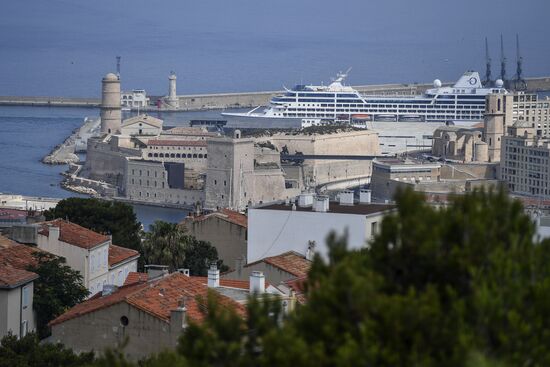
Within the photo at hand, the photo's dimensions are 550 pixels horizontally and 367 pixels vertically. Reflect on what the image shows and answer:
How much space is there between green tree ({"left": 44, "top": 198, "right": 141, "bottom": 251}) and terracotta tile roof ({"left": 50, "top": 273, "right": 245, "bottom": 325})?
19.7 ft

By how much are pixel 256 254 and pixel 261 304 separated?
21.9 feet

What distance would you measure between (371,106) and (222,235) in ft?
133

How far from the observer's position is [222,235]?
15227 millimetres

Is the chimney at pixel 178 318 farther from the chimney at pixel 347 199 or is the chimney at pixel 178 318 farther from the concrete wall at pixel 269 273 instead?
the chimney at pixel 347 199

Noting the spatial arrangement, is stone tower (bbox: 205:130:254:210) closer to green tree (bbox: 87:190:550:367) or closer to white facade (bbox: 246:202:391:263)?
white facade (bbox: 246:202:391:263)

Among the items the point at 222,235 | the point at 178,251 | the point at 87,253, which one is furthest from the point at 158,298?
the point at 222,235

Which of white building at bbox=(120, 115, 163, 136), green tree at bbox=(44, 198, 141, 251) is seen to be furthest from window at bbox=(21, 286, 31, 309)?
white building at bbox=(120, 115, 163, 136)

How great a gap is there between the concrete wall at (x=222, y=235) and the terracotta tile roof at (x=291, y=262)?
353 cm

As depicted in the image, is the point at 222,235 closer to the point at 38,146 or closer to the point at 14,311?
the point at 14,311

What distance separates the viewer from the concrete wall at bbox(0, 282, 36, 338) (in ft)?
34.0

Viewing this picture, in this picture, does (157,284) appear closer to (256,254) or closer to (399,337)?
(256,254)

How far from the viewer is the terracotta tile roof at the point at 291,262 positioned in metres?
10.4

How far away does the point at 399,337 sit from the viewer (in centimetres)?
458

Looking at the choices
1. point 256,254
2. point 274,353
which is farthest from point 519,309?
point 256,254
